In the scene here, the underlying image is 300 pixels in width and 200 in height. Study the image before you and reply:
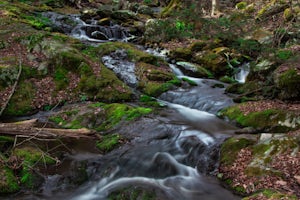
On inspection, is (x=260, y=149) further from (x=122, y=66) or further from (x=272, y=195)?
(x=122, y=66)

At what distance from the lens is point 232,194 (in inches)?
249

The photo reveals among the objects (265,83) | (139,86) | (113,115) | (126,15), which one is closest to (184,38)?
(126,15)

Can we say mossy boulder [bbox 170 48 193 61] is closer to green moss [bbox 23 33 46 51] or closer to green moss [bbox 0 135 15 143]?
green moss [bbox 23 33 46 51]

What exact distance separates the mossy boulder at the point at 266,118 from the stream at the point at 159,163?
1.77 feet

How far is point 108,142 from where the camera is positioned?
27.2 ft

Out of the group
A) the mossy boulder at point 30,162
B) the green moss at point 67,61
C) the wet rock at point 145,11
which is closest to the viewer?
the mossy boulder at point 30,162

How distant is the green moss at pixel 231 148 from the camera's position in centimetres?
735

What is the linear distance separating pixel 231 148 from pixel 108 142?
347 centimetres

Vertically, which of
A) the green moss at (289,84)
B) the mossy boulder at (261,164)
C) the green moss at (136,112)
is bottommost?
the green moss at (136,112)

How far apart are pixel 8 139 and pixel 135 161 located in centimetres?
343

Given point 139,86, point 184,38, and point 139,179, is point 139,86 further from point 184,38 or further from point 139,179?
point 184,38

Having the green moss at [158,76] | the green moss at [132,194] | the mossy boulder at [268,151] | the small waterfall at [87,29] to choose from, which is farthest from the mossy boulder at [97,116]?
the small waterfall at [87,29]

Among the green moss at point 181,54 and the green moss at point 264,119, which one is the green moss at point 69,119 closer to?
the green moss at point 264,119

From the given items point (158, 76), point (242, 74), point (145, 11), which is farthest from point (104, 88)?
point (145, 11)
